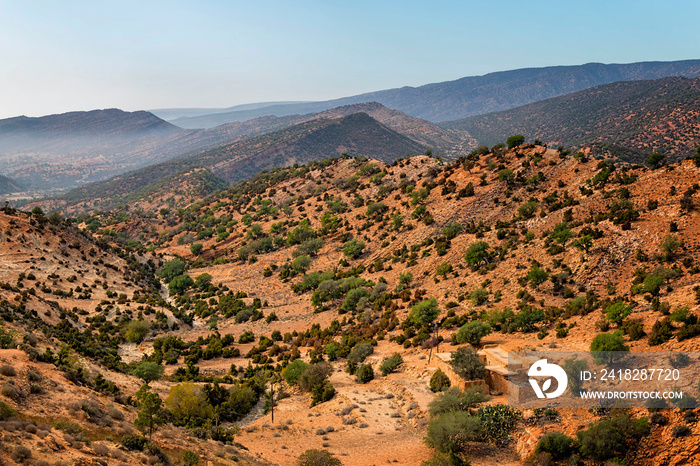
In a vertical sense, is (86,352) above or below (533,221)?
below

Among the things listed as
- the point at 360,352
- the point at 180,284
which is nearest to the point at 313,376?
the point at 360,352

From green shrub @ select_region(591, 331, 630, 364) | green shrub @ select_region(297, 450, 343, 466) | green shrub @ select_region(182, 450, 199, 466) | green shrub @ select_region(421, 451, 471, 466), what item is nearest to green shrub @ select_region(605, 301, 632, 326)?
green shrub @ select_region(591, 331, 630, 364)

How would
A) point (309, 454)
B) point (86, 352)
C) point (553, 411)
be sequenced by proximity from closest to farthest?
point (309, 454) < point (553, 411) < point (86, 352)

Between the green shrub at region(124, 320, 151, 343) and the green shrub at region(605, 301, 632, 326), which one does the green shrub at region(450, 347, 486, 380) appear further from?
the green shrub at region(124, 320, 151, 343)

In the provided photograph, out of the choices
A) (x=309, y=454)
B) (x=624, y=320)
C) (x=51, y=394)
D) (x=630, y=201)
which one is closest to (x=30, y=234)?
(x=51, y=394)

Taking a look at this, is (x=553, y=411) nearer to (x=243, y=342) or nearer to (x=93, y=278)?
(x=243, y=342)

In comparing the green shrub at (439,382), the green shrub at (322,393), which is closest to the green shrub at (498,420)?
the green shrub at (439,382)
